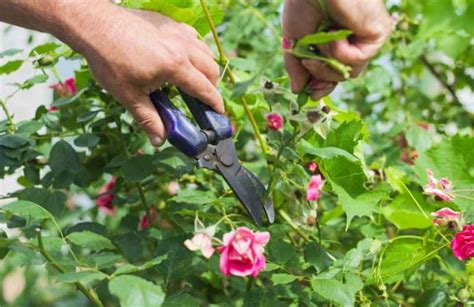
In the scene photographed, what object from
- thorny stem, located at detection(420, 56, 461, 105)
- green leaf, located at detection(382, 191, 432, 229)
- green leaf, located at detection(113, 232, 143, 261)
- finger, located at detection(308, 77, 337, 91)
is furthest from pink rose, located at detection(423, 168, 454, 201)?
thorny stem, located at detection(420, 56, 461, 105)

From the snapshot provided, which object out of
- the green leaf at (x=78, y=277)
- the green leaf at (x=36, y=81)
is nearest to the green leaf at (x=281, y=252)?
the green leaf at (x=78, y=277)

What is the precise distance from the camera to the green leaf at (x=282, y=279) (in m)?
1.29

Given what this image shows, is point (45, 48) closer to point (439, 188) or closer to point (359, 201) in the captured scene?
point (359, 201)

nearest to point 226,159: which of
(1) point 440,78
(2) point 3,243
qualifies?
(2) point 3,243

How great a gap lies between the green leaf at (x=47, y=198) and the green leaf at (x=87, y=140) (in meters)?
0.11

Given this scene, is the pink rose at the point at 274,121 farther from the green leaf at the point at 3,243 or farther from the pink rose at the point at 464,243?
the green leaf at the point at 3,243

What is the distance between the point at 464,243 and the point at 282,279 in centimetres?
30

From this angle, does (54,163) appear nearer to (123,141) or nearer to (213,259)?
(123,141)

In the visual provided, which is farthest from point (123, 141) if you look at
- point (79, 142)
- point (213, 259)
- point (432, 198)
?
point (432, 198)

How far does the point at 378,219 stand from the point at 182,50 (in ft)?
2.24

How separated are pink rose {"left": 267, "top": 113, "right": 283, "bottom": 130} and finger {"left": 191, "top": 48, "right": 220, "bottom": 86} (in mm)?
201

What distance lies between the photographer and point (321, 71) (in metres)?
1.20

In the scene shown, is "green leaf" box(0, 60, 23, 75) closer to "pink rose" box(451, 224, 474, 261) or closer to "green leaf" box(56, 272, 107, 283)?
"green leaf" box(56, 272, 107, 283)

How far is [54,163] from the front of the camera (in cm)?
168
